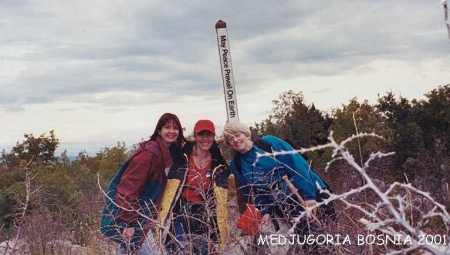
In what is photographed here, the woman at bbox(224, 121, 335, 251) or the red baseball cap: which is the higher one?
the red baseball cap

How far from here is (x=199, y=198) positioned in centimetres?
504

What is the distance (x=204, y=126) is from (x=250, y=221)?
977 mm

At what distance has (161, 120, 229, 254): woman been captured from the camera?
4.61m

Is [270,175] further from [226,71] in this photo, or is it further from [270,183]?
[226,71]

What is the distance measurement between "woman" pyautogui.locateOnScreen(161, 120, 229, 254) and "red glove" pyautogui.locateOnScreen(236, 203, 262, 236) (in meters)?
0.13

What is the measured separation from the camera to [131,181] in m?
5.25

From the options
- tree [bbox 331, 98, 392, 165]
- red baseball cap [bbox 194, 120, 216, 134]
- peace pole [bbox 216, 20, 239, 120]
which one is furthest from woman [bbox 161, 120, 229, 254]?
tree [bbox 331, 98, 392, 165]

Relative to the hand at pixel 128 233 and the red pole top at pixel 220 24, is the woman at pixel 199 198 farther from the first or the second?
the red pole top at pixel 220 24

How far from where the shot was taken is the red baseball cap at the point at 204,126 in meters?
5.26

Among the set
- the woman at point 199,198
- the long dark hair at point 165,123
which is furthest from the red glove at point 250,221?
the long dark hair at point 165,123

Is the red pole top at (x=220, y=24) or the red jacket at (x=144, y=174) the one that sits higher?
the red pole top at (x=220, y=24)

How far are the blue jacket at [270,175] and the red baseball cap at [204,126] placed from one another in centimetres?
30

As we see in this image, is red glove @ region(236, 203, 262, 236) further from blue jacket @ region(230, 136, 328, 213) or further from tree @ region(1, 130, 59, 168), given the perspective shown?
tree @ region(1, 130, 59, 168)

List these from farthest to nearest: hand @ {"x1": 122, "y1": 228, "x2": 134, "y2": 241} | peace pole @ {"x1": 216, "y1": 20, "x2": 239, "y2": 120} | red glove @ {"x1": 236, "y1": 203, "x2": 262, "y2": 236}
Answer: peace pole @ {"x1": 216, "y1": 20, "x2": 239, "y2": 120} < hand @ {"x1": 122, "y1": 228, "x2": 134, "y2": 241} < red glove @ {"x1": 236, "y1": 203, "x2": 262, "y2": 236}
